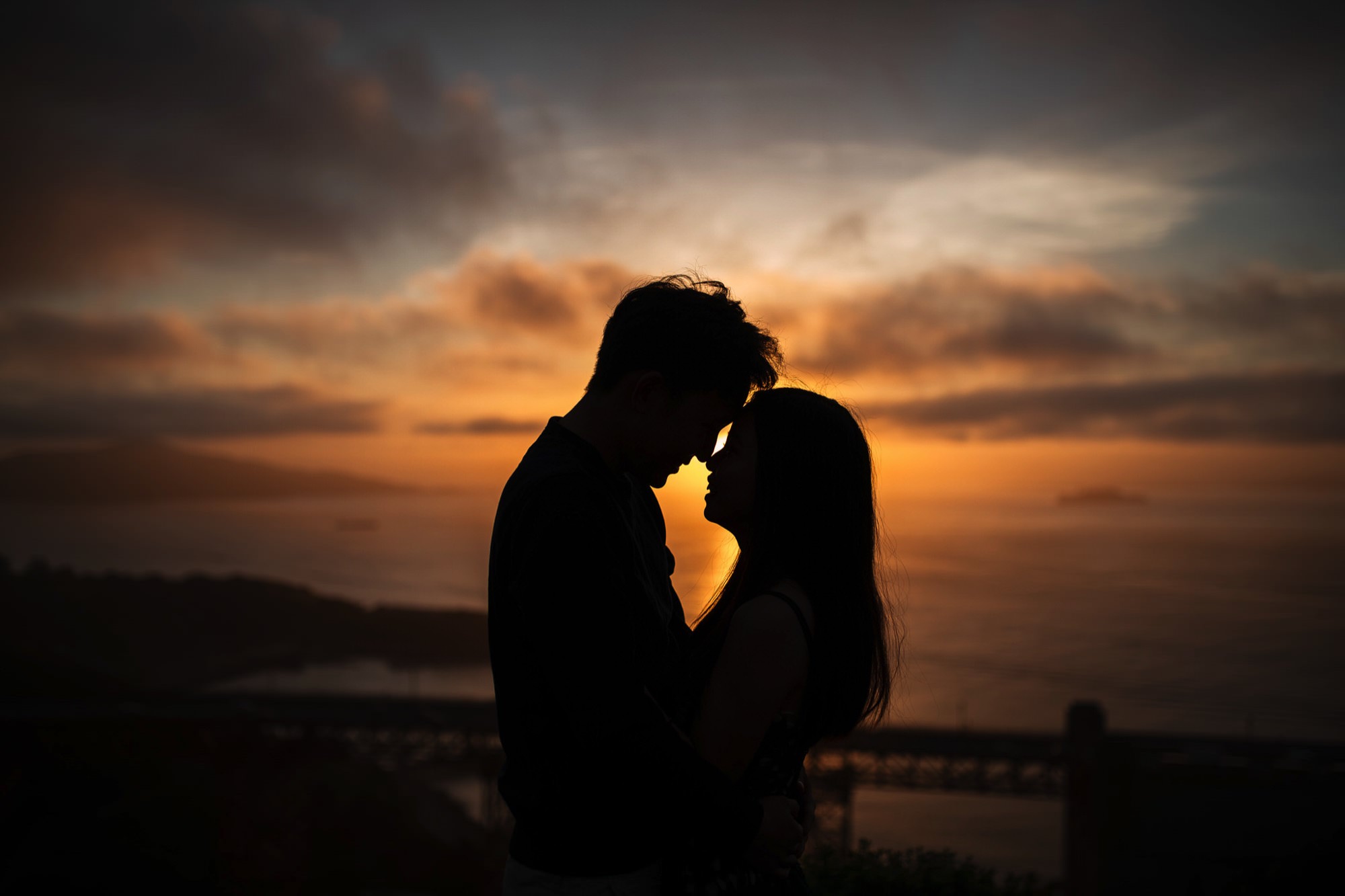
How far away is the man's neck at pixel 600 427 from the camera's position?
2.55 metres

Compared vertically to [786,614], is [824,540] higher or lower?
higher

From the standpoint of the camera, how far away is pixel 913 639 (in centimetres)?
8062

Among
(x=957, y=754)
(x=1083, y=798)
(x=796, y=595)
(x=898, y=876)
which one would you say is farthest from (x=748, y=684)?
(x=957, y=754)

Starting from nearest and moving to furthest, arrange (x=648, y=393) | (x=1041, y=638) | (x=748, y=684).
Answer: (x=748, y=684) → (x=648, y=393) → (x=1041, y=638)

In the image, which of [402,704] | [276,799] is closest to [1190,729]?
[402,704]

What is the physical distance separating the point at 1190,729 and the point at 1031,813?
19842 mm

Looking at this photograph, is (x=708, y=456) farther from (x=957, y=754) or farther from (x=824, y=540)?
(x=957, y=754)

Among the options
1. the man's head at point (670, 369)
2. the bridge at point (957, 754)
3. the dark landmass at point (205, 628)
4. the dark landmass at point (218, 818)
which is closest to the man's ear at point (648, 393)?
the man's head at point (670, 369)

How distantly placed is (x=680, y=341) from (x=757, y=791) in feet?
4.57

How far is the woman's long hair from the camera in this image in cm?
249

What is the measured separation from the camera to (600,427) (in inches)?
101

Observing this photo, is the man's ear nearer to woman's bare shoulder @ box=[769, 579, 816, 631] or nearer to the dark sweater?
the dark sweater

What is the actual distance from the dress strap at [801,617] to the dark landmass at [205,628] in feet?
293

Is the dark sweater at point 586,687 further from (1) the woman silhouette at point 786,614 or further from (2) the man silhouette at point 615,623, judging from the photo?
(1) the woman silhouette at point 786,614
